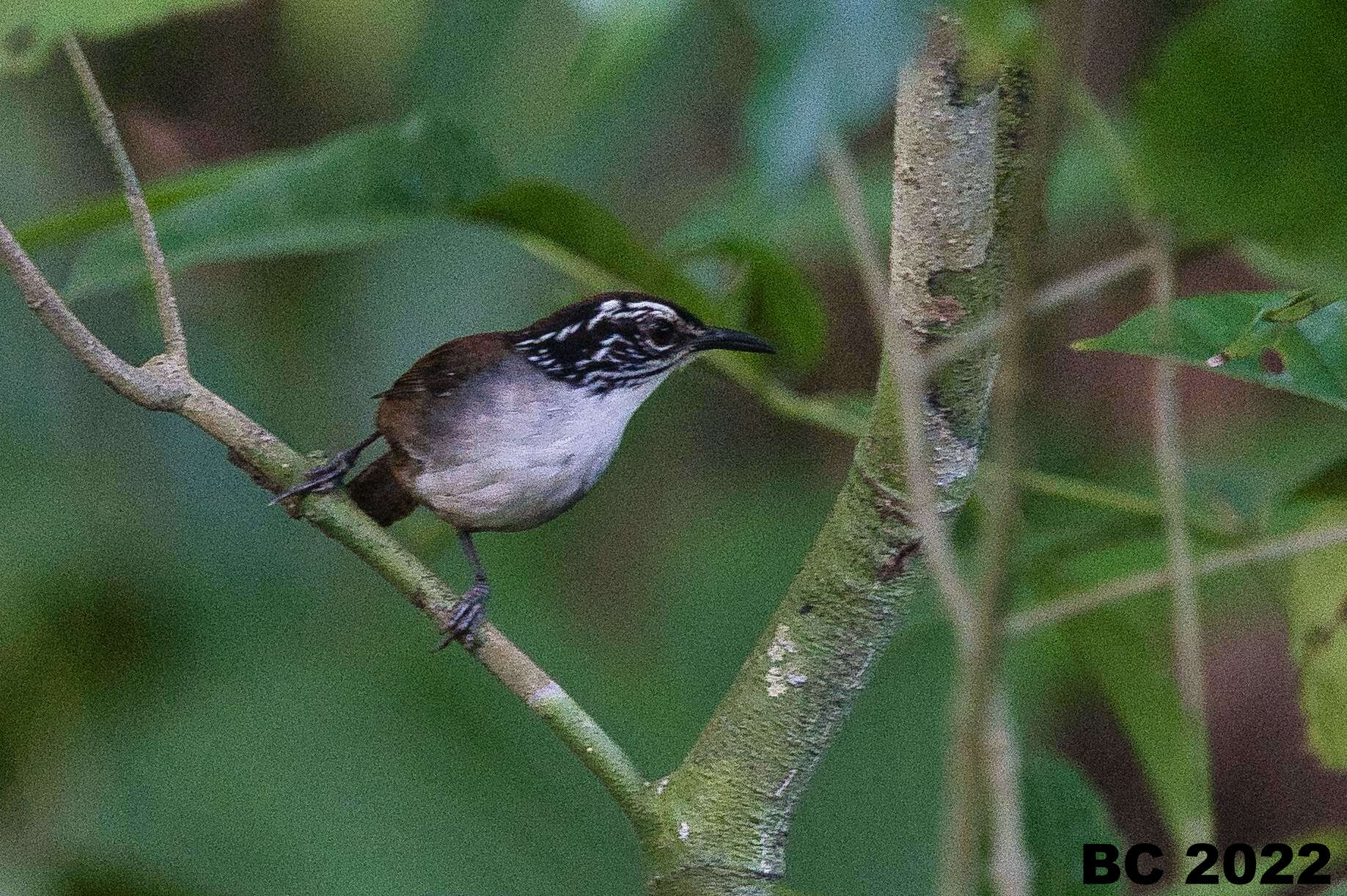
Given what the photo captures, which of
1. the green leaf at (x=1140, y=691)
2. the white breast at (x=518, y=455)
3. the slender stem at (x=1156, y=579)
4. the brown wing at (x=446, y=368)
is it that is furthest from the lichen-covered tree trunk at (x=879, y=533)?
the brown wing at (x=446, y=368)

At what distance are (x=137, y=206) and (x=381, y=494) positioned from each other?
1.09m

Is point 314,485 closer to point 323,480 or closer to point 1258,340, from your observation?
point 323,480

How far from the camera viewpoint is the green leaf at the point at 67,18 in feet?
3.47

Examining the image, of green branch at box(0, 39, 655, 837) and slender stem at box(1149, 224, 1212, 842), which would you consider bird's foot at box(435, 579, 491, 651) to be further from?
slender stem at box(1149, 224, 1212, 842)

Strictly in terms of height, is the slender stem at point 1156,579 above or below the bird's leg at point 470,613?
below

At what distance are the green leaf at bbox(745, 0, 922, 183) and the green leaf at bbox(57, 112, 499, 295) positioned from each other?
4.25ft

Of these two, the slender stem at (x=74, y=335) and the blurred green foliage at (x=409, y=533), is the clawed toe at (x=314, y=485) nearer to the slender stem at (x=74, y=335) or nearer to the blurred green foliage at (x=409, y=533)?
the slender stem at (x=74, y=335)

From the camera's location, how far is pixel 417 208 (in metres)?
1.86

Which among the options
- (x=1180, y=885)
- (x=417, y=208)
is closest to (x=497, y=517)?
(x=417, y=208)

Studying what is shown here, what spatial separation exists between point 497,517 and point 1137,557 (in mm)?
1097

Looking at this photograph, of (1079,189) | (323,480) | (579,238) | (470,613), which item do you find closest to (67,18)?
(323,480)

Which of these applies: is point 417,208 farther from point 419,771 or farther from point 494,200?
point 419,771

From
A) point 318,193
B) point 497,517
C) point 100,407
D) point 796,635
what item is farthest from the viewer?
point 100,407

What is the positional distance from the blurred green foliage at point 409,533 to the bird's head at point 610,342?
0.14 meters
